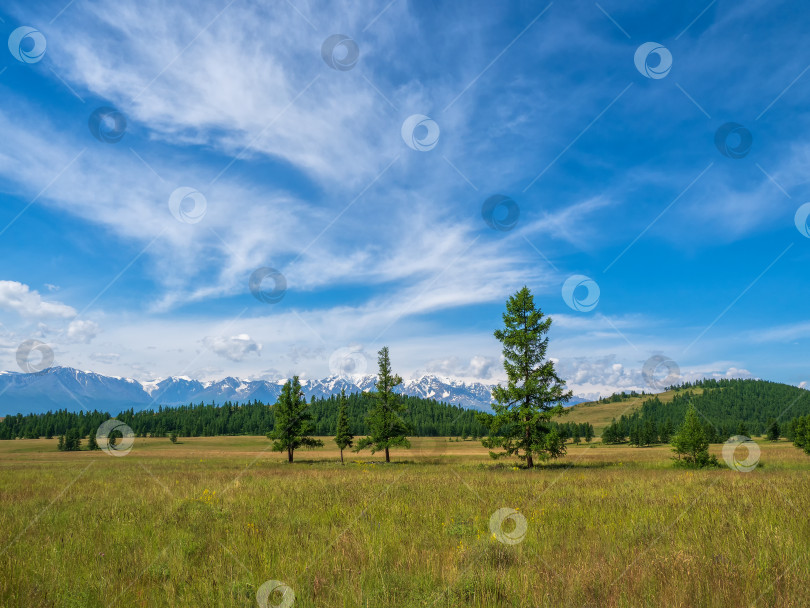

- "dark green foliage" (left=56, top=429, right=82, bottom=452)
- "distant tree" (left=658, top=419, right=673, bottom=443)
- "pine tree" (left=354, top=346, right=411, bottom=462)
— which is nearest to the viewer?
"pine tree" (left=354, top=346, right=411, bottom=462)

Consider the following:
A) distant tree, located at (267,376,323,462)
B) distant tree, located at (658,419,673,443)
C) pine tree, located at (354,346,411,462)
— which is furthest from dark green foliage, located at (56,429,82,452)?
distant tree, located at (658,419,673,443)

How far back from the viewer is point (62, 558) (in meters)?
5.86

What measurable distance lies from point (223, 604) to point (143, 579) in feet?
5.56

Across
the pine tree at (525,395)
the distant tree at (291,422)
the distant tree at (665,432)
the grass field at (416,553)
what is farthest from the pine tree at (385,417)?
the distant tree at (665,432)

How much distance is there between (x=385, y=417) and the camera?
4072 centimetres

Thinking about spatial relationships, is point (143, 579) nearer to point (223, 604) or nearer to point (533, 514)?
point (223, 604)

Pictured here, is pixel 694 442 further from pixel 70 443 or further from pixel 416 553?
pixel 70 443

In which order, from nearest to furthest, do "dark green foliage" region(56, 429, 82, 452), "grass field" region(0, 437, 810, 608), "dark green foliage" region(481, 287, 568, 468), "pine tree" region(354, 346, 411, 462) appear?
"grass field" region(0, 437, 810, 608), "dark green foliage" region(481, 287, 568, 468), "pine tree" region(354, 346, 411, 462), "dark green foliage" region(56, 429, 82, 452)

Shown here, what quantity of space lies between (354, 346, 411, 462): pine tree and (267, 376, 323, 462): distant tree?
737 cm

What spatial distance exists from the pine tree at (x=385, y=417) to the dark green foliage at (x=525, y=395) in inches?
644

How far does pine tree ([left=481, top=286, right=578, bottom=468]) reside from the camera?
2480 cm

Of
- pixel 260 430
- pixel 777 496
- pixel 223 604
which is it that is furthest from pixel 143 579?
pixel 260 430

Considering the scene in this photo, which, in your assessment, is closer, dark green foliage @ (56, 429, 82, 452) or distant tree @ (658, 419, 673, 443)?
dark green foliage @ (56, 429, 82, 452)

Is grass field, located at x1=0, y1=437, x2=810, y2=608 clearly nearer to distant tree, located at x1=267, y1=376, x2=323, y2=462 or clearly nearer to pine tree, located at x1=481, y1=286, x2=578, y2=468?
pine tree, located at x1=481, y1=286, x2=578, y2=468
